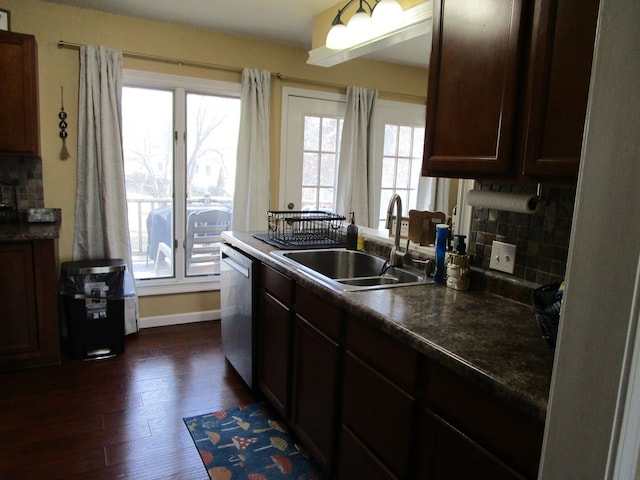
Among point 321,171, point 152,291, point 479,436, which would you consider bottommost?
point 152,291

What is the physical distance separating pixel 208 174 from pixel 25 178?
1.30m

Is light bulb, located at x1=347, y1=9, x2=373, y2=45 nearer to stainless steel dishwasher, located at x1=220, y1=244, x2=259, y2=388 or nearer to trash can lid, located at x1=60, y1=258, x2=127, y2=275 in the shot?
stainless steel dishwasher, located at x1=220, y1=244, x2=259, y2=388

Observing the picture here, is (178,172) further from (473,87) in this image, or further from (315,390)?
(473,87)

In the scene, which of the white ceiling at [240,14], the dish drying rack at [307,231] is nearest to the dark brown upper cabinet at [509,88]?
the dish drying rack at [307,231]

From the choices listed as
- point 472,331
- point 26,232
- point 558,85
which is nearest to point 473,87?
point 558,85

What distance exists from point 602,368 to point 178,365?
9.27ft

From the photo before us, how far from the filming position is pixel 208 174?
12.5ft

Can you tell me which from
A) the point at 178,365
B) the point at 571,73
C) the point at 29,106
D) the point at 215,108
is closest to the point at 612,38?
the point at 571,73

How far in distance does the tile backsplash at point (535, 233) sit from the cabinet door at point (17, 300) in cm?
262

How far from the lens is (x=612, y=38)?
597 millimetres

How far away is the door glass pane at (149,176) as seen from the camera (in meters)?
3.50

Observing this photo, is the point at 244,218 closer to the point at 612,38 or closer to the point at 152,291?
the point at 152,291

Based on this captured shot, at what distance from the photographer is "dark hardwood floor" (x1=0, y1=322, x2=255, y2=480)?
2004 millimetres

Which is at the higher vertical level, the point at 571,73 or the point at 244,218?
the point at 571,73
